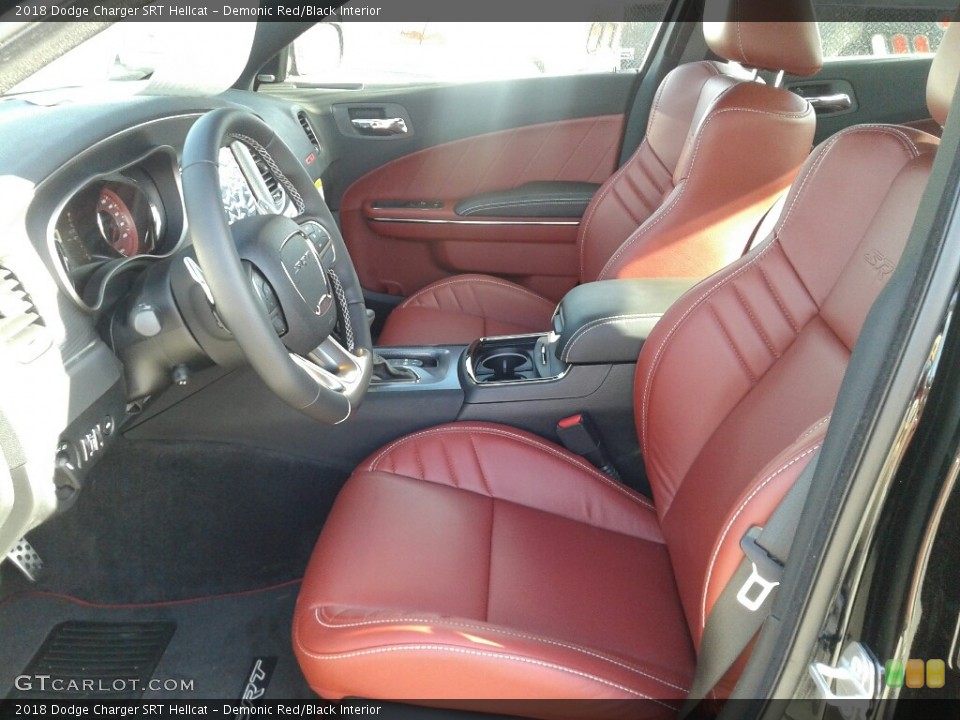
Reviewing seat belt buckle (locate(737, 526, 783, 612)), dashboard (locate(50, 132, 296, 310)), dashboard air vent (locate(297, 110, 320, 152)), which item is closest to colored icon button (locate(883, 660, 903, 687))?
seat belt buckle (locate(737, 526, 783, 612))

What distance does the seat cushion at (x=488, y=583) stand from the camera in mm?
1063

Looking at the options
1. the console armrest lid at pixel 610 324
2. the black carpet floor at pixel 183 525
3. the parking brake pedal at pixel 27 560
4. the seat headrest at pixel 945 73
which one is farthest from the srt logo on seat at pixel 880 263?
the parking brake pedal at pixel 27 560

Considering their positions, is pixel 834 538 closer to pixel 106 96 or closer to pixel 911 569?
pixel 911 569

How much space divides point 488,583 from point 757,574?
0.43m

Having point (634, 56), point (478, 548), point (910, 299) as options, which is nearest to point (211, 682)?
point (478, 548)

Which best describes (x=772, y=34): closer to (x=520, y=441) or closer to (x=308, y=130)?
(x=520, y=441)

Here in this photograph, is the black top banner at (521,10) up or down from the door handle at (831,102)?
up

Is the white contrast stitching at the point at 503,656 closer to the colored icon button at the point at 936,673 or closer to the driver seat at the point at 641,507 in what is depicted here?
the driver seat at the point at 641,507

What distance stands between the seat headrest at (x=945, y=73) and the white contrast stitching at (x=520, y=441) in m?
0.77

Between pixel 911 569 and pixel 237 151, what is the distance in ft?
4.60

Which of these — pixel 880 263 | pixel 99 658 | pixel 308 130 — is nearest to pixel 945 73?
pixel 880 263

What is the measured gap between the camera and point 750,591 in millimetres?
955

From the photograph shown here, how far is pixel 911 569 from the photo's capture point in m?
0.81

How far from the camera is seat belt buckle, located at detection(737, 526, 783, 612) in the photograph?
925 millimetres
